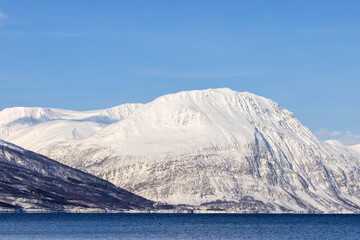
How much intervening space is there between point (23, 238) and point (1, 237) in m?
6.09

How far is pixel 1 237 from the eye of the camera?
19788 centimetres

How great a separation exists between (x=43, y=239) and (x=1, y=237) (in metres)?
11.7

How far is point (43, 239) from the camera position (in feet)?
652

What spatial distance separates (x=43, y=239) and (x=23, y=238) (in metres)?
5.61

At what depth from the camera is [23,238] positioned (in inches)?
7815
